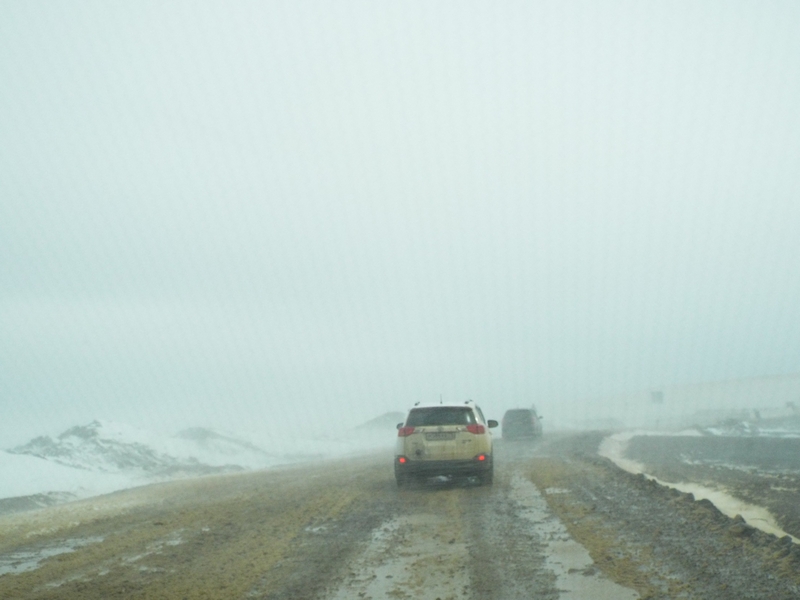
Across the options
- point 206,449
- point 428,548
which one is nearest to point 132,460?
point 206,449

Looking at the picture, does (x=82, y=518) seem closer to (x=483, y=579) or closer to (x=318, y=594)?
(x=318, y=594)

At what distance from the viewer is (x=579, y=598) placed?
5645 mm

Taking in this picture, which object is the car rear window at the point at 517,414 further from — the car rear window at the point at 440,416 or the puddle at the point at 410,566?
the puddle at the point at 410,566

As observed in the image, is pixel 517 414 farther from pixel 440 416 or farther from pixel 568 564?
pixel 568 564

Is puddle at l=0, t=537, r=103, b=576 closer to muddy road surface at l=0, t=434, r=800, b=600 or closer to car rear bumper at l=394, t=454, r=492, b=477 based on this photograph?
muddy road surface at l=0, t=434, r=800, b=600

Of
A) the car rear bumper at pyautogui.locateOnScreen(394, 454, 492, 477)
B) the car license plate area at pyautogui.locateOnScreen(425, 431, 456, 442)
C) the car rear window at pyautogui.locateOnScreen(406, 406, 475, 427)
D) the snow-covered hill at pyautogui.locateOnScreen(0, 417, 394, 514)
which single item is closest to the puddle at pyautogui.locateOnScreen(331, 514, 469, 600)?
the car rear bumper at pyautogui.locateOnScreen(394, 454, 492, 477)

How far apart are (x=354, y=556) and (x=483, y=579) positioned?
6.34ft

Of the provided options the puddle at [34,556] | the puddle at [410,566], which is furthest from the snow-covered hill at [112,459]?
the puddle at [410,566]

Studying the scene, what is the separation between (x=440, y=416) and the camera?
46.5 ft

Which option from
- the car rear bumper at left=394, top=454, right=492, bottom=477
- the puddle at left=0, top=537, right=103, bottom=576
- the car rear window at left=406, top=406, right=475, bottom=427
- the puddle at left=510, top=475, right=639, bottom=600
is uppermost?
the car rear window at left=406, top=406, right=475, bottom=427

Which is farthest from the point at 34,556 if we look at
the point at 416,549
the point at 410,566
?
the point at 410,566

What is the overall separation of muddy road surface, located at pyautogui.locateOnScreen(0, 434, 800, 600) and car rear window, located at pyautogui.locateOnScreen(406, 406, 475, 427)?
1.45 meters

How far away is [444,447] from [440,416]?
2.43 feet

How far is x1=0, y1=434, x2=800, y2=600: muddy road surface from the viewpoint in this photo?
6.14 m
